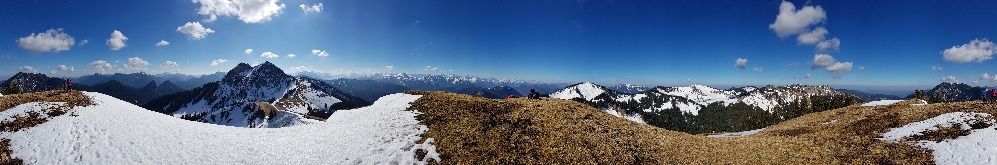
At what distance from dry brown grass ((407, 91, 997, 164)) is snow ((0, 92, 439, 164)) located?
8.04 ft

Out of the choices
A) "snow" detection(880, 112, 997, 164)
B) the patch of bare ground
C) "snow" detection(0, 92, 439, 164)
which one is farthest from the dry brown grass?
the patch of bare ground

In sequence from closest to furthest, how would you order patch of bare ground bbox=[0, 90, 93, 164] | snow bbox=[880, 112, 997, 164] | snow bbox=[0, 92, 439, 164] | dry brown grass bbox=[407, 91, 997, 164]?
patch of bare ground bbox=[0, 90, 93, 164] → snow bbox=[880, 112, 997, 164] → snow bbox=[0, 92, 439, 164] → dry brown grass bbox=[407, 91, 997, 164]

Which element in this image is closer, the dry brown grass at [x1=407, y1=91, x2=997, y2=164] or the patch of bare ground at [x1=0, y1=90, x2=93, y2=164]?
the patch of bare ground at [x1=0, y1=90, x2=93, y2=164]

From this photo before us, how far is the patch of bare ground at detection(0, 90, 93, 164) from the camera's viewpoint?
1681cm

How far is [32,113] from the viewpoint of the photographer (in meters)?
21.5

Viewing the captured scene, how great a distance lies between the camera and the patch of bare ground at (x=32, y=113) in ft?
55.2

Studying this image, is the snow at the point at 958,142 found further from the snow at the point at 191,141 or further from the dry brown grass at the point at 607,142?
the snow at the point at 191,141

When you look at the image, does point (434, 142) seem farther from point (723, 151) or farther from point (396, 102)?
point (723, 151)

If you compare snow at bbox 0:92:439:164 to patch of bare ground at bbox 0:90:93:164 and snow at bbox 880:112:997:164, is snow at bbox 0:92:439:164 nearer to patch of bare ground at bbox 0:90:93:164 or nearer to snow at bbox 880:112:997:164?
patch of bare ground at bbox 0:90:93:164

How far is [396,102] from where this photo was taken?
3362 centimetres

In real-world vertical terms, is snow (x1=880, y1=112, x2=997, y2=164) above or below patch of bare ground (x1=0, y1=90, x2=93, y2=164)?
below

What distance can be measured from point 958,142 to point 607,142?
17818 millimetres

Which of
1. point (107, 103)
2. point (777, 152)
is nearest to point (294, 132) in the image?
point (107, 103)

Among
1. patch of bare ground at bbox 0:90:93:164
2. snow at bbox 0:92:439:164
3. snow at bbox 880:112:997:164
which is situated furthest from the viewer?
snow at bbox 0:92:439:164
